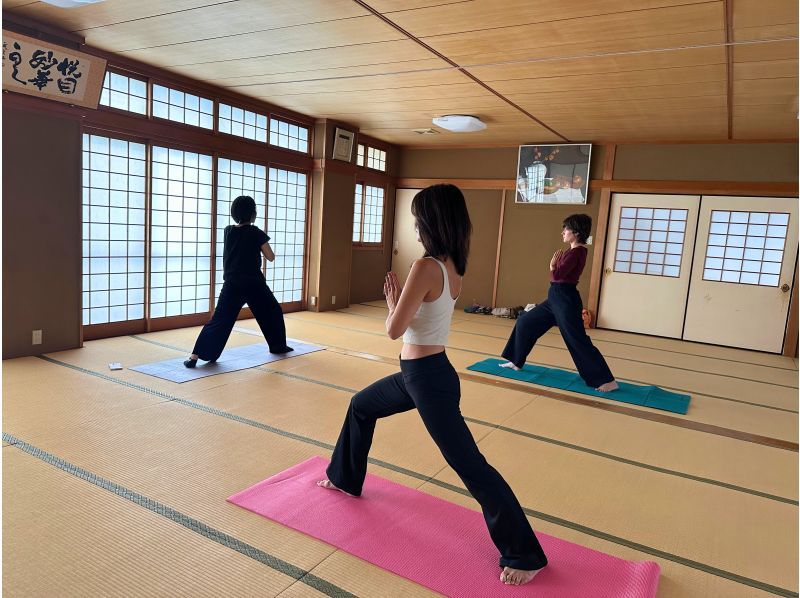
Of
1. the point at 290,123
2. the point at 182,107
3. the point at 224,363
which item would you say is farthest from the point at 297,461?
the point at 290,123

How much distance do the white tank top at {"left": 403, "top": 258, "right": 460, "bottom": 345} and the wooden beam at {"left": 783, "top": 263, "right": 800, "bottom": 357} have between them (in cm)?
644

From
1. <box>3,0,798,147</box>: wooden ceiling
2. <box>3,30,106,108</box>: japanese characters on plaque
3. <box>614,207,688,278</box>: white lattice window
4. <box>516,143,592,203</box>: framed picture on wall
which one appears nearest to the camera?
<box>3,0,798,147</box>: wooden ceiling

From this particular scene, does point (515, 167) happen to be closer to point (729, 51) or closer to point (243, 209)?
point (729, 51)

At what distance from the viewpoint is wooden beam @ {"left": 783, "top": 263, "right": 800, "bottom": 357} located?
6590 mm

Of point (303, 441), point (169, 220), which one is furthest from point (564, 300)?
point (169, 220)

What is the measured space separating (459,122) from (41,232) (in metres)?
4.20

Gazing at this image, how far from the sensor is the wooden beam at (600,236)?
7.42m

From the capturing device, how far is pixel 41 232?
4324 millimetres

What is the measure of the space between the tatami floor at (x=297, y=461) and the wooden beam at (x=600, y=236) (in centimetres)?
279

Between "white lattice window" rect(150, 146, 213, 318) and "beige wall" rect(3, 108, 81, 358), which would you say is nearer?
"beige wall" rect(3, 108, 81, 358)

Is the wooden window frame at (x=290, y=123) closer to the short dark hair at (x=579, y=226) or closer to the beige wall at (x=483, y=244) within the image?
the beige wall at (x=483, y=244)

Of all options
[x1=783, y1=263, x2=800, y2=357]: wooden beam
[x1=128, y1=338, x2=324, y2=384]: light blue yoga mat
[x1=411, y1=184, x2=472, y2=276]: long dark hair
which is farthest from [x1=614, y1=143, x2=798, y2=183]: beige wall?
[x1=411, y1=184, x2=472, y2=276]: long dark hair

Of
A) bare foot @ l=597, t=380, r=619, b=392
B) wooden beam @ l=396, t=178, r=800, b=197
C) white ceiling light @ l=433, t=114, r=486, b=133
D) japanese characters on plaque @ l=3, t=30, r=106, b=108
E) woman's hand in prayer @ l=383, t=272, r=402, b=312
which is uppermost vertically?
white ceiling light @ l=433, t=114, r=486, b=133

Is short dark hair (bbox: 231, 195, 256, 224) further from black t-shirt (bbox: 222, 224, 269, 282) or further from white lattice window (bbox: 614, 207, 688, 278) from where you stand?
white lattice window (bbox: 614, 207, 688, 278)
